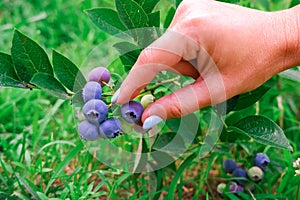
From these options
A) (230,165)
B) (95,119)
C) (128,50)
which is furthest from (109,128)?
(230,165)

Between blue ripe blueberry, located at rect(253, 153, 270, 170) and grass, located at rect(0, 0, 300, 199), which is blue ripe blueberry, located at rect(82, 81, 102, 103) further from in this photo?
blue ripe blueberry, located at rect(253, 153, 270, 170)

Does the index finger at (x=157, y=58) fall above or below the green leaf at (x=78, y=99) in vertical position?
above

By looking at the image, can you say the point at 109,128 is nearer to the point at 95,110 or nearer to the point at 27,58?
the point at 95,110

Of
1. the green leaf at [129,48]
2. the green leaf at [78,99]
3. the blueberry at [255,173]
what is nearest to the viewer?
the green leaf at [78,99]

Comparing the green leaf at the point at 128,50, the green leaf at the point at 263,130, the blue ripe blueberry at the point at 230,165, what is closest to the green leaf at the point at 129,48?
the green leaf at the point at 128,50

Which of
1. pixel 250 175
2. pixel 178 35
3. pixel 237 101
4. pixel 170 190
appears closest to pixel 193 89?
pixel 178 35

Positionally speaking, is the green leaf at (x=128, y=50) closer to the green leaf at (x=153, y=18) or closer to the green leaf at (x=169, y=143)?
the green leaf at (x=153, y=18)

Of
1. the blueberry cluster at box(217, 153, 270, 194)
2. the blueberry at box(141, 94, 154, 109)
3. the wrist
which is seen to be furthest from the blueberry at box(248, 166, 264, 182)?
the blueberry at box(141, 94, 154, 109)
